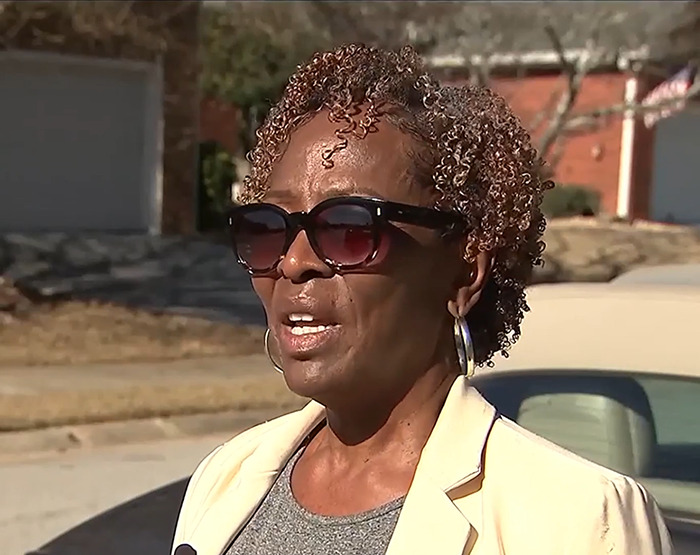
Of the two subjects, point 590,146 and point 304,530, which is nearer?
point 304,530

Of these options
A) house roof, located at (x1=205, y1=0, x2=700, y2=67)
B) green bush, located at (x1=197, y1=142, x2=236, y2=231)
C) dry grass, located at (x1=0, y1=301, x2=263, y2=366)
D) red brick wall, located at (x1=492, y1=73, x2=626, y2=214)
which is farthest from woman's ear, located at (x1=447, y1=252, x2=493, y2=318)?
red brick wall, located at (x1=492, y1=73, x2=626, y2=214)

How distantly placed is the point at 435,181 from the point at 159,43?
701 inches

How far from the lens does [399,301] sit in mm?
1743

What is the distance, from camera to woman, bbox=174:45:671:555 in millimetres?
1675

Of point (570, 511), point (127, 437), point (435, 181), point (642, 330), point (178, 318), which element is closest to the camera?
point (570, 511)

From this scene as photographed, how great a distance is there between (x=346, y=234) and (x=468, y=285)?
19 centimetres

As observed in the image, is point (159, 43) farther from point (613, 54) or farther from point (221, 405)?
point (221, 405)

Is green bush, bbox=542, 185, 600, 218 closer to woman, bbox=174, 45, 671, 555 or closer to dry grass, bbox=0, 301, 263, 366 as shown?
dry grass, bbox=0, 301, 263, 366

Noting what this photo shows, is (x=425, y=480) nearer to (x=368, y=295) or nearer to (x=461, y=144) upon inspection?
(x=368, y=295)

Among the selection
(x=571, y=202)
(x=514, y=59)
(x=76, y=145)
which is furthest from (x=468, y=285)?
→ (x=571, y=202)

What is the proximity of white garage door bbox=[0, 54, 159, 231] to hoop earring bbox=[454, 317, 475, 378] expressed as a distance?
1672 cm

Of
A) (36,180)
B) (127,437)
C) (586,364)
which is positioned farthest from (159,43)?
(586,364)

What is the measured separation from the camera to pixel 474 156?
1785 millimetres

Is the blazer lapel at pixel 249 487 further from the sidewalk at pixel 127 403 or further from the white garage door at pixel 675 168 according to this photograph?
the white garage door at pixel 675 168
